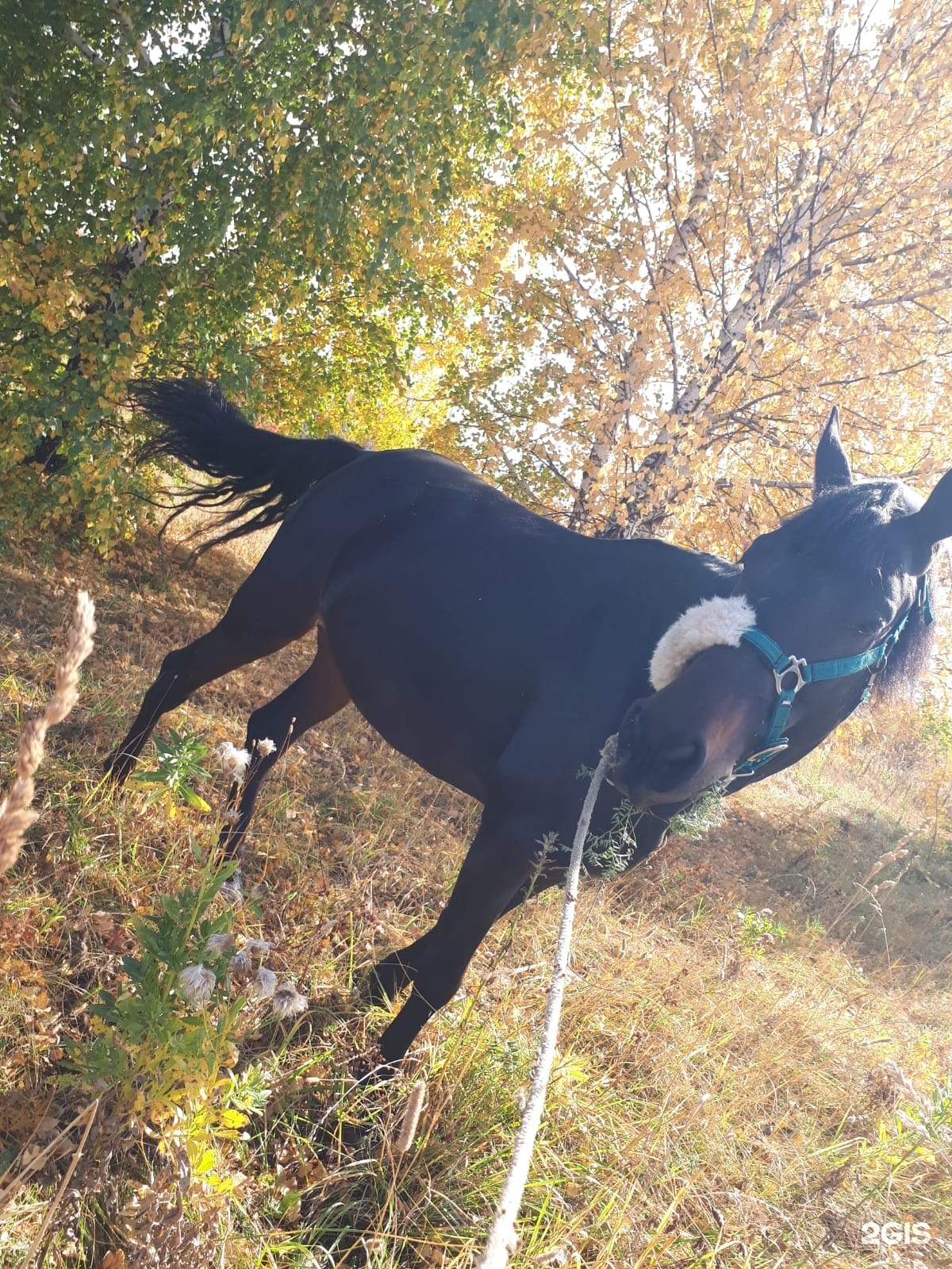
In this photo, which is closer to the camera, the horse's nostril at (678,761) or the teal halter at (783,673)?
the horse's nostril at (678,761)

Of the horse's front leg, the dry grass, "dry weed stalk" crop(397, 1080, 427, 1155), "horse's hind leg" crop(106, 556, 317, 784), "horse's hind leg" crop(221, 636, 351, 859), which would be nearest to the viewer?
"dry weed stalk" crop(397, 1080, 427, 1155)

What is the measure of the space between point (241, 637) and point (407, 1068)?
1885mm

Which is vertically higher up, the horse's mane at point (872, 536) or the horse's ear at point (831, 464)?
the horse's ear at point (831, 464)

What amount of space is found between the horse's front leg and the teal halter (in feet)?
2.19

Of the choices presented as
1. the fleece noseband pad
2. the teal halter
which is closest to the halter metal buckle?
the teal halter

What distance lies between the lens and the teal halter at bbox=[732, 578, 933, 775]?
2.05 metres

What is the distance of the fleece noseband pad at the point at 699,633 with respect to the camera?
82.8 inches

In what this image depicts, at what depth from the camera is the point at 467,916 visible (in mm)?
2229

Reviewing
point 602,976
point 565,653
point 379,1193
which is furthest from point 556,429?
point 379,1193

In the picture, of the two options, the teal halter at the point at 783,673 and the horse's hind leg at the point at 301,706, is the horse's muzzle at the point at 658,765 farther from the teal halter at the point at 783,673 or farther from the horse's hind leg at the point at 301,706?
the horse's hind leg at the point at 301,706

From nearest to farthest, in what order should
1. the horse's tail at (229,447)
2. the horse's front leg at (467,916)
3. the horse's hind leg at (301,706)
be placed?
the horse's front leg at (467,916)
the horse's hind leg at (301,706)
the horse's tail at (229,447)

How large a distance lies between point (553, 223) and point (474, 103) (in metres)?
1.28

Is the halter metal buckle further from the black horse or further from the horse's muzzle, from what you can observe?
the horse's muzzle

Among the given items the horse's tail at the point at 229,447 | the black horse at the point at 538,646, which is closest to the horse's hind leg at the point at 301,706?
the black horse at the point at 538,646
